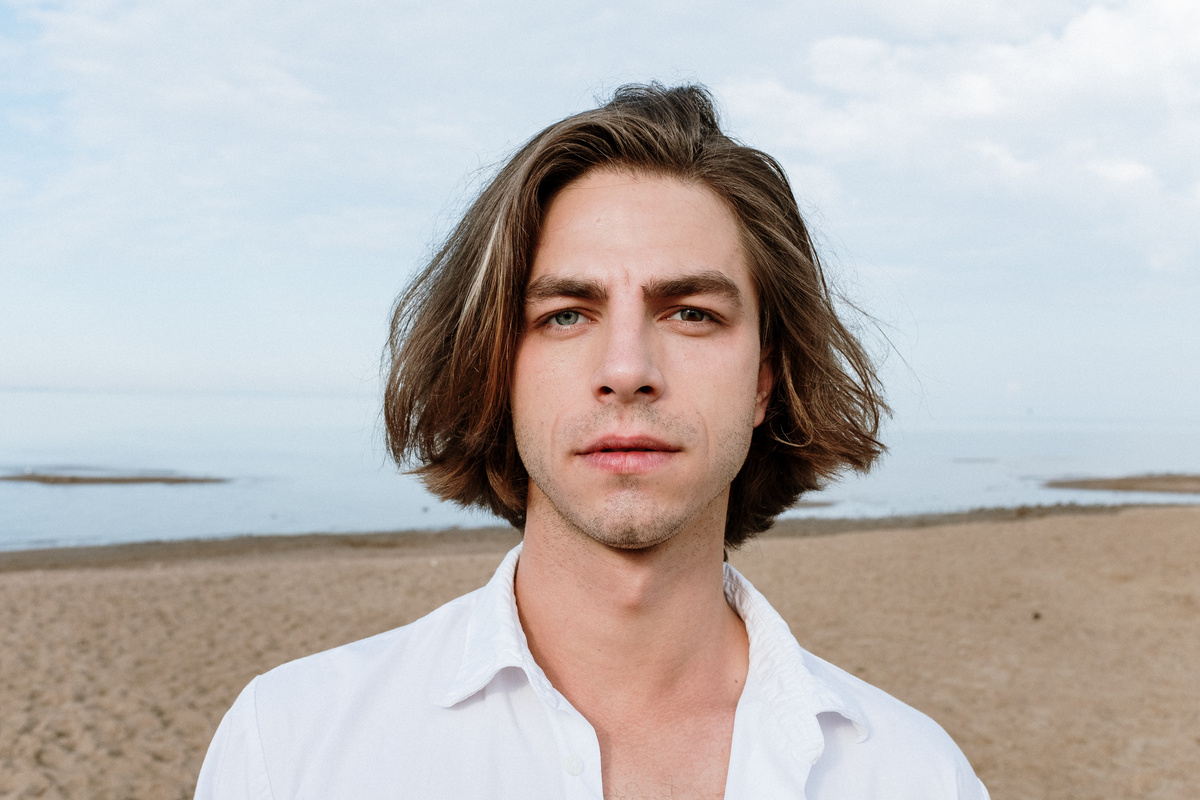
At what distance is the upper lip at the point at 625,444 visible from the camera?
76.9 inches

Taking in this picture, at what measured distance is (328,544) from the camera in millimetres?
20203

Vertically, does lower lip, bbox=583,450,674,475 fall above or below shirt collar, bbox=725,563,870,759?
above

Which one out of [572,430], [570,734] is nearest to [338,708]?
[570,734]

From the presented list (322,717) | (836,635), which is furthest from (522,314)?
(836,635)

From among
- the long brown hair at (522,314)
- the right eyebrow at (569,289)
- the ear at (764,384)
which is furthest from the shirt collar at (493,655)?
the ear at (764,384)

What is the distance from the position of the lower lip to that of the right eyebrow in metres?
0.39

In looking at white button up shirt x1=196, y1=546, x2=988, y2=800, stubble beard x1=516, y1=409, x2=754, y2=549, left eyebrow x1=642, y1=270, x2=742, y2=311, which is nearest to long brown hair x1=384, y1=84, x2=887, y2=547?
left eyebrow x1=642, y1=270, x2=742, y2=311

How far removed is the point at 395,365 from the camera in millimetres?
2939

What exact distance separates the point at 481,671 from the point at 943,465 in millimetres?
54962

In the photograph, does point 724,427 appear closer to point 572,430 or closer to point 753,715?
point 572,430

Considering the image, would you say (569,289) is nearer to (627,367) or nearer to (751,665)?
(627,367)

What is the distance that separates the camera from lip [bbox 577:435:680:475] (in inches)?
76.9

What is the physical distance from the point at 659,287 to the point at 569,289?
22cm

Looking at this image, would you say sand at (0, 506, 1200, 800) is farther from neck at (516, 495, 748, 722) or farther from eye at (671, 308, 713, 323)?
eye at (671, 308, 713, 323)
